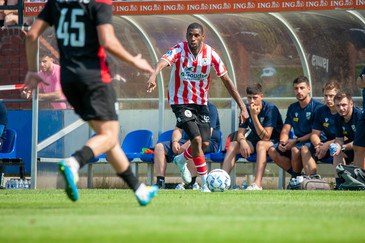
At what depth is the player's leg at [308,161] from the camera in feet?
32.9

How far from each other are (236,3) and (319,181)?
332cm

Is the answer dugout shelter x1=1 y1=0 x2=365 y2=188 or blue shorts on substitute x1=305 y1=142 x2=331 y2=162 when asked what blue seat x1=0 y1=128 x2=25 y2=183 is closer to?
dugout shelter x1=1 y1=0 x2=365 y2=188

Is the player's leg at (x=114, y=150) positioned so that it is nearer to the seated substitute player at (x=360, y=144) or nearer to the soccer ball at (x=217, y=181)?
the soccer ball at (x=217, y=181)

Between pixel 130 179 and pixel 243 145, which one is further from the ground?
pixel 130 179

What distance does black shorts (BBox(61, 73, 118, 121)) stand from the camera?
211 inches

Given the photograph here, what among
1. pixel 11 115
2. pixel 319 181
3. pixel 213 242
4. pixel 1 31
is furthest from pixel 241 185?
pixel 213 242

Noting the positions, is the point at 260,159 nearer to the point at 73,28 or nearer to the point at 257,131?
the point at 257,131

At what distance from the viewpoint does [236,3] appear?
10.9 meters

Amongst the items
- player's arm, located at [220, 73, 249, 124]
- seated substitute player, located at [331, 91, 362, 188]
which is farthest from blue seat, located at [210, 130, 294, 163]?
player's arm, located at [220, 73, 249, 124]

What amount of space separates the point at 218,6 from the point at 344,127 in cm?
294

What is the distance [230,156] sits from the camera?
10578 millimetres

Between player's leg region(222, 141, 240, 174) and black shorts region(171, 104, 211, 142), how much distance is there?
119 centimetres

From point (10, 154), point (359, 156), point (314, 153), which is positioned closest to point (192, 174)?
point (314, 153)

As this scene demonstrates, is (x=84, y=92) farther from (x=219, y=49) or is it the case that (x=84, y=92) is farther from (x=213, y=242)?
(x=219, y=49)
